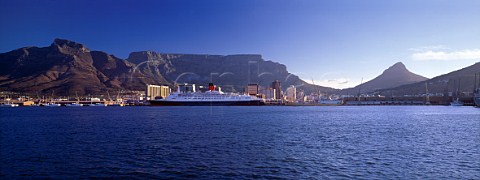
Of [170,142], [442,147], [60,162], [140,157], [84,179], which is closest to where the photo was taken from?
[84,179]

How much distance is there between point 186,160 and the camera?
1000 inches

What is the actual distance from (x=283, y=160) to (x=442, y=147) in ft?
54.3

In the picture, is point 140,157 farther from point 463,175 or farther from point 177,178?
point 463,175

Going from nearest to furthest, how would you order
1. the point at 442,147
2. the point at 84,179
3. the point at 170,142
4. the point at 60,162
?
the point at 84,179
the point at 60,162
the point at 442,147
the point at 170,142

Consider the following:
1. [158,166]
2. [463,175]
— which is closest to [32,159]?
[158,166]

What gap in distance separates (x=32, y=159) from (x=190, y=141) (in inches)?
571

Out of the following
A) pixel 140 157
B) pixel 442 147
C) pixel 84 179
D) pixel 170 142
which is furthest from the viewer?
pixel 170 142

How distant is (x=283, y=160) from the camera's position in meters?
25.5

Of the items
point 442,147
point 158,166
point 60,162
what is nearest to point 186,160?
point 158,166

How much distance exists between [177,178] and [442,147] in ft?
82.1

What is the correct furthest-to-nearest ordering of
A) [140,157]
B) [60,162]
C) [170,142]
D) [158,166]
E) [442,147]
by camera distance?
[170,142] < [442,147] < [140,157] < [60,162] < [158,166]

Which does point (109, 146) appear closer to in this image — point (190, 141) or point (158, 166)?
point (190, 141)

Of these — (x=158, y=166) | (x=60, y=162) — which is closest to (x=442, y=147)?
(x=158, y=166)

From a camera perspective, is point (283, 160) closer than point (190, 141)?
Yes
